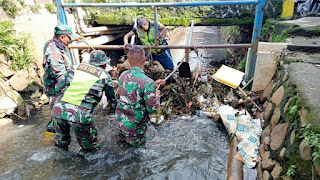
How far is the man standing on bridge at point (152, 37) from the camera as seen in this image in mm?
4430

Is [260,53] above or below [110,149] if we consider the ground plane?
above

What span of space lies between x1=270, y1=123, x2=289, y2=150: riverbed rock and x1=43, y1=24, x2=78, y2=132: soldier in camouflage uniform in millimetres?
3006

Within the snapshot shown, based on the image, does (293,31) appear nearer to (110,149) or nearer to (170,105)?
(170,105)

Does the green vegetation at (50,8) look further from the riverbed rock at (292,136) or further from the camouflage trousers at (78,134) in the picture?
the riverbed rock at (292,136)

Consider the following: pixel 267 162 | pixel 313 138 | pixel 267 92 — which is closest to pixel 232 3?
pixel 267 92

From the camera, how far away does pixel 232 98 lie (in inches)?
161

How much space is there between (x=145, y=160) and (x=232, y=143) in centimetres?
133

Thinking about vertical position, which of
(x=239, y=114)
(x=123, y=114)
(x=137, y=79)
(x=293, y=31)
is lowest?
(x=239, y=114)

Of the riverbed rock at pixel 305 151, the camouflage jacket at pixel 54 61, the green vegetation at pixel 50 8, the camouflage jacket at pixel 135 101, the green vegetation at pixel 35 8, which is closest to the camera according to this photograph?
the riverbed rock at pixel 305 151

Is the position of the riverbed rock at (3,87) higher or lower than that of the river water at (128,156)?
higher

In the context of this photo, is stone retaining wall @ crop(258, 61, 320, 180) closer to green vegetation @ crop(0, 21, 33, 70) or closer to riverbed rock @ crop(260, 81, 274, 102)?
riverbed rock @ crop(260, 81, 274, 102)

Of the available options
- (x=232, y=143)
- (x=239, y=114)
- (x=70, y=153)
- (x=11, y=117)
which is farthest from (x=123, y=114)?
(x=11, y=117)

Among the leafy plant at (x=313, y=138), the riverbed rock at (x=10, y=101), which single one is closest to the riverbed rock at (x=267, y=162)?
the leafy plant at (x=313, y=138)

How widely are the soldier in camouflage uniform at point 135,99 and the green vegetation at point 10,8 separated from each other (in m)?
3.72
